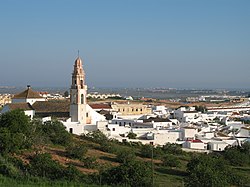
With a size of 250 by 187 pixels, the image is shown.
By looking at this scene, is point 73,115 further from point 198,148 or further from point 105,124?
point 198,148

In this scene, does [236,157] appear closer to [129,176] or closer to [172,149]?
[172,149]

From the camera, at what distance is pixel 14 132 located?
69.8 feet

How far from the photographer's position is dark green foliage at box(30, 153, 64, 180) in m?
15.5

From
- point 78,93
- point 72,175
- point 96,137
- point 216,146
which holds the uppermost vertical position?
point 78,93

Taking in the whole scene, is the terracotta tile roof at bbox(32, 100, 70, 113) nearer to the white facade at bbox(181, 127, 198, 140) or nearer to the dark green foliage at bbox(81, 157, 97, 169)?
the white facade at bbox(181, 127, 198, 140)

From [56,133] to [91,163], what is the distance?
549 cm

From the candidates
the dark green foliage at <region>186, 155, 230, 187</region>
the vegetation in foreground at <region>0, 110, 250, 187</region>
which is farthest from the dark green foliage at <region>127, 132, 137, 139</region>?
the dark green foliage at <region>186, 155, 230, 187</region>

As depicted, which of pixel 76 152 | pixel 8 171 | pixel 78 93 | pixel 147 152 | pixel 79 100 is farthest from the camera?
pixel 79 100

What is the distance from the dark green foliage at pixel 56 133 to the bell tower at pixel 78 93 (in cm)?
527

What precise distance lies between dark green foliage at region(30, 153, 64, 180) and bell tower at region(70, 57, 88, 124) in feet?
44.6

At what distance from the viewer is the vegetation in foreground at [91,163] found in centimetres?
1526

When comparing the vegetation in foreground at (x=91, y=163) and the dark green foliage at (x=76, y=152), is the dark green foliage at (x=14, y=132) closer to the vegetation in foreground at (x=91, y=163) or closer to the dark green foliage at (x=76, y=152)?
the vegetation in foreground at (x=91, y=163)

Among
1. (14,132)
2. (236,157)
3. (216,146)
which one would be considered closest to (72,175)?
(14,132)

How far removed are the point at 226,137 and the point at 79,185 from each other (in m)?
24.0
